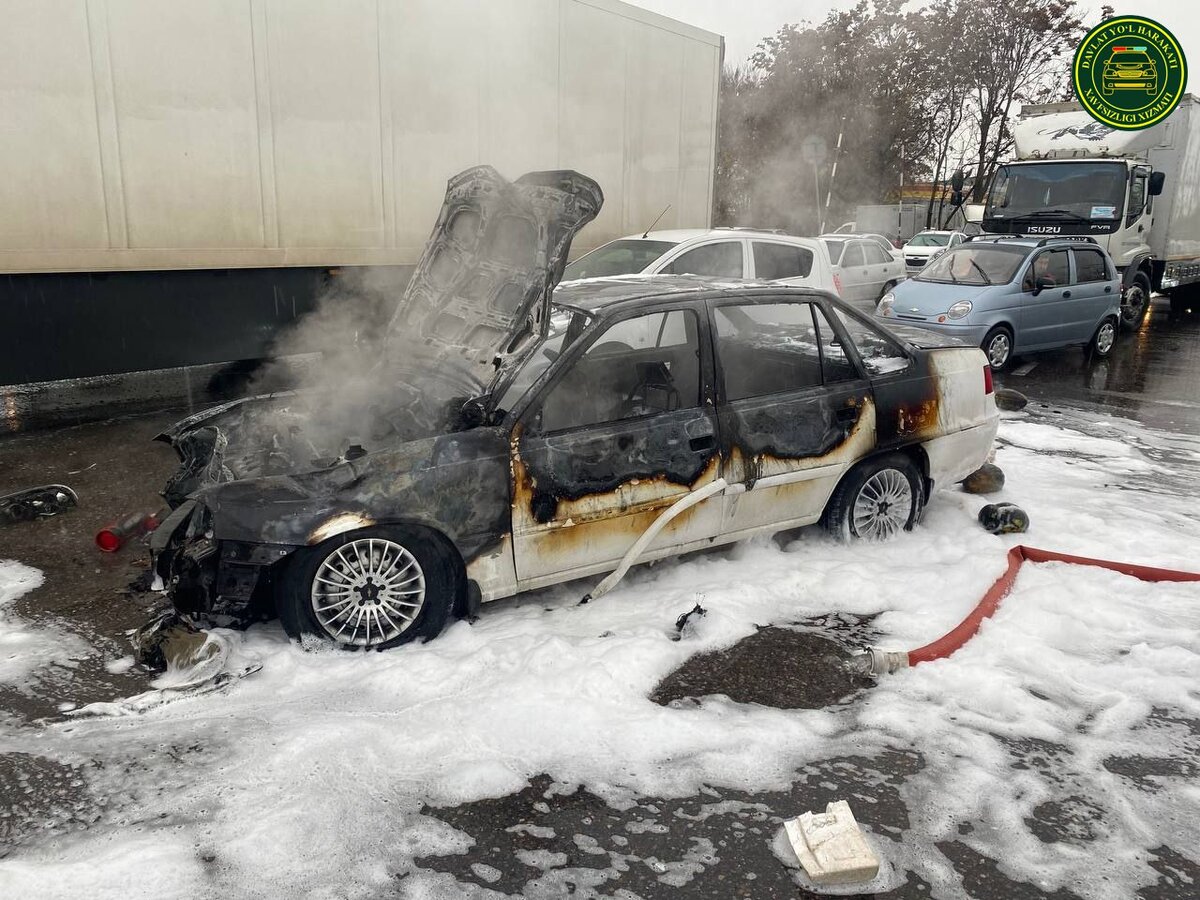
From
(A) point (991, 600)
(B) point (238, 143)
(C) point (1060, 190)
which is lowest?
(A) point (991, 600)

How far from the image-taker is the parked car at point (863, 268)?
1358 centimetres

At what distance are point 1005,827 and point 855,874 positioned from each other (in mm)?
579

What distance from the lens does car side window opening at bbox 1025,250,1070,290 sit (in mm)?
10594

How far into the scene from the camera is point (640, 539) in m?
4.13

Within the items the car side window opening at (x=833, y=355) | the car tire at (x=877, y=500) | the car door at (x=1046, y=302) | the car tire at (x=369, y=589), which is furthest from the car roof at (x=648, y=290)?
the car door at (x=1046, y=302)

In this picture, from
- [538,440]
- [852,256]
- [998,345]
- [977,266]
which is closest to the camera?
[538,440]

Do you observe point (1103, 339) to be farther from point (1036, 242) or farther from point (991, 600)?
point (991, 600)

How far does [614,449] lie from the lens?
404cm

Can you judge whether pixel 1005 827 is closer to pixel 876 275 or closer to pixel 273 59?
pixel 273 59

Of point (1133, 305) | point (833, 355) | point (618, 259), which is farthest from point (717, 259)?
point (1133, 305)

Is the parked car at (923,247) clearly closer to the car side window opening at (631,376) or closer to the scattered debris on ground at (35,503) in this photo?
the car side window opening at (631,376)

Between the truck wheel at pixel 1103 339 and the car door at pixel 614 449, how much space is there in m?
9.24

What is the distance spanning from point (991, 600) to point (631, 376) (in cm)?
189

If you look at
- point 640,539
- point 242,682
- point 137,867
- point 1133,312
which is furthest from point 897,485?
point 1133,312
